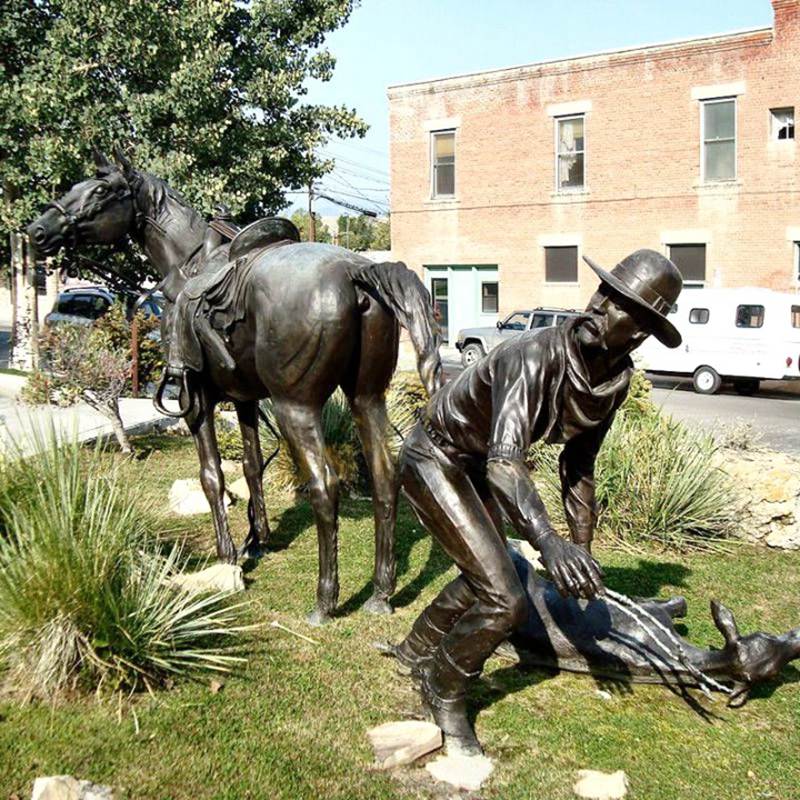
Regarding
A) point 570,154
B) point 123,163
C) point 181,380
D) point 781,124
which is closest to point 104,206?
point 123,163

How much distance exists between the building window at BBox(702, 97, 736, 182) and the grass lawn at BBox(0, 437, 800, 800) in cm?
1959

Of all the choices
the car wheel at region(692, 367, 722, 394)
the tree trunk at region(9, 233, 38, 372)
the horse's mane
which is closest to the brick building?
the car wheel at region(692, 367, 722, 394)

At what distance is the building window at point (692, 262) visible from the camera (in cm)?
2389

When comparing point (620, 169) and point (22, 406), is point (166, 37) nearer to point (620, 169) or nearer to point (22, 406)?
point (22, 406)

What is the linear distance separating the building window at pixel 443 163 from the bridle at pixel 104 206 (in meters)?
21.7

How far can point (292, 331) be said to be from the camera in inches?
224

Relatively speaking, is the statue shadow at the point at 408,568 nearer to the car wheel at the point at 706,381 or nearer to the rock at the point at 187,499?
the rock at the point at 187,499

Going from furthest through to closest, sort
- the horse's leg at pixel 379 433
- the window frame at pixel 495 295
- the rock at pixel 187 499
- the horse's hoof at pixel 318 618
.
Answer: the window frame at pixel 495 295
the rock at pixel 187 499
the horse's leg at pixel 379 433
the horse's hoof at pixel 318 618

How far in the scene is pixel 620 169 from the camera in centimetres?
2475

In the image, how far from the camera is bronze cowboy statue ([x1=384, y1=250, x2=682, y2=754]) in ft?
12.6

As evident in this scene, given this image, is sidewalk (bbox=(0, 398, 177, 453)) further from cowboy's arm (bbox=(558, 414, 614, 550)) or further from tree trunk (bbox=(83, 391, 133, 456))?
cowboy's arm (bbox=(558, 414, 614, 550))

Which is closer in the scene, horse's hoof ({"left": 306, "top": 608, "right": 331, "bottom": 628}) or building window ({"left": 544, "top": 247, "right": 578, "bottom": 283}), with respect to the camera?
horse's hoof ({"left": 306, "top": 608, "right": 331, "bottom": 628})

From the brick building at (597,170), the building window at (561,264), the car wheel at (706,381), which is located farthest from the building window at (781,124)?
the car wheel at (706,381)

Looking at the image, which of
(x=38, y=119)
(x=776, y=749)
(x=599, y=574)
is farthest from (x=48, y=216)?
(x=38, y=119)
